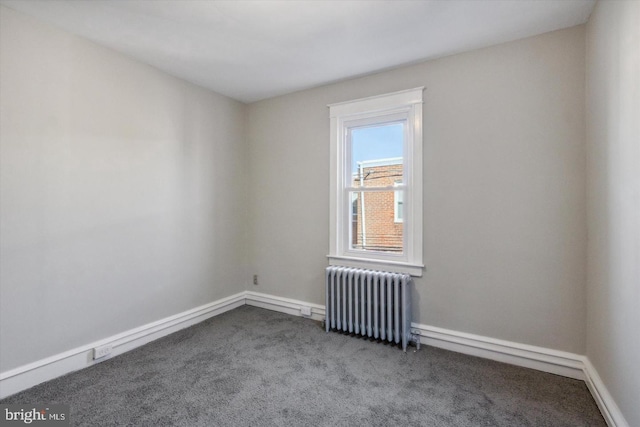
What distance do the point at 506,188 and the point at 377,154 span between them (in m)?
1.22

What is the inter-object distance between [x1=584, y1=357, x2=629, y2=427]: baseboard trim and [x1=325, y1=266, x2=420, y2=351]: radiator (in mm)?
1155

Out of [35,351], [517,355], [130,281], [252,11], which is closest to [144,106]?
[252,11]

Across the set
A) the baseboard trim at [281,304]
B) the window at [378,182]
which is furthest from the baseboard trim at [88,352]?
the window at [378,182]

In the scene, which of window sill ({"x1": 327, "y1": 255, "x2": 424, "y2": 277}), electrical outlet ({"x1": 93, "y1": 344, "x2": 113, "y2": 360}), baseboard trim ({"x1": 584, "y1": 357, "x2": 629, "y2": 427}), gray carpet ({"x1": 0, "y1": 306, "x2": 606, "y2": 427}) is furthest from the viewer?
window sill ({"x1": 327, "y1": 255, "x2": 424, "y2": 277})

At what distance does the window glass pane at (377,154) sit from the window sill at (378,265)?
2.63ft

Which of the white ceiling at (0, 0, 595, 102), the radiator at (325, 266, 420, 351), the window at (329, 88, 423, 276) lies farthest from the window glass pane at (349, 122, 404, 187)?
the radiator at (325, 266, 420, 351)

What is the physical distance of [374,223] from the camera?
10.2 ft

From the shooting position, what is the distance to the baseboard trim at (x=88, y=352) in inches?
77.1

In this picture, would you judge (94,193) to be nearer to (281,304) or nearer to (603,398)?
(281,304)

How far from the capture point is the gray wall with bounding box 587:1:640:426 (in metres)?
1.44

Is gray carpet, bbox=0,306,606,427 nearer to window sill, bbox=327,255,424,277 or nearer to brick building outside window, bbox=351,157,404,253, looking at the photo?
window sill, bbox=327,255,424,277

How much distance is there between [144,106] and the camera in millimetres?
2740

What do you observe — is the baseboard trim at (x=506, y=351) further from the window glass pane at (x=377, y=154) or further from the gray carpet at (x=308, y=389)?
the window glass pane at (x=377, y=154)

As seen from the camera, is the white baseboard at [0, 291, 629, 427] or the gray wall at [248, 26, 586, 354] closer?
the white baseboard at [0, 291, 629, 427]
